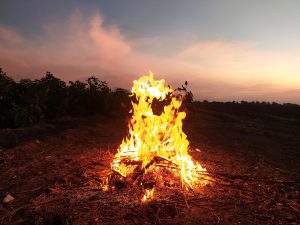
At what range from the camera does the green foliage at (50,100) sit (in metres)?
14.6

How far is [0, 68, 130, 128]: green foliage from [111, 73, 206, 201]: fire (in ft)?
27.5

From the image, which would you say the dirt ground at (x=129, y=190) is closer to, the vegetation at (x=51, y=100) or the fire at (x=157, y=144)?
the fire at (x=157, y=144)

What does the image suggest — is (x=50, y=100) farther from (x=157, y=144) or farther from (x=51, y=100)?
(x=157, y=144)

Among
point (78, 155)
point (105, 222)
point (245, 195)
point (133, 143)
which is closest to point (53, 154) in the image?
point (78, 155)

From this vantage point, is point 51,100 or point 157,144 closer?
point 157,144

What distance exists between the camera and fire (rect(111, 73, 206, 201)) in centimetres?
726

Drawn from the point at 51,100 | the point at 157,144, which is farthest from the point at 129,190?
the point at 51,100

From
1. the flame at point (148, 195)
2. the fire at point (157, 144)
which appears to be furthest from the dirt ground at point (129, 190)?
the fire at point (157, 144)

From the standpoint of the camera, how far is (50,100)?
16703 mm

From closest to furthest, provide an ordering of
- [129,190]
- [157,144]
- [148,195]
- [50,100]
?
[148,195] < [129,190] < [157,144] < [50,100]

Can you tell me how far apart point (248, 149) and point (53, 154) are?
22.7 feet

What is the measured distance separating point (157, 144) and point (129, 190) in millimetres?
1375

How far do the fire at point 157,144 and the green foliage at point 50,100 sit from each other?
27.5 feet

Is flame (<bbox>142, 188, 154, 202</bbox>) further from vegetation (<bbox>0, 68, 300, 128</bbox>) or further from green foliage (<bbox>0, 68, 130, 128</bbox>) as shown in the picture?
green foliage (<bbox>0, 68, 130, 128</bbox>)
